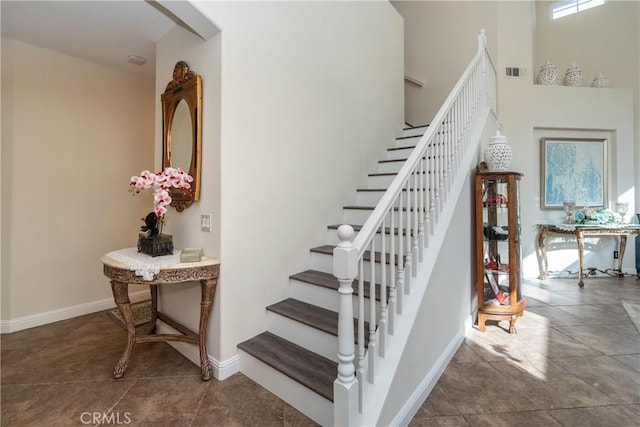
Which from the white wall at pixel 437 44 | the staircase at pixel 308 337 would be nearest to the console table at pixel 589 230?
the white wall at pixel 437 44

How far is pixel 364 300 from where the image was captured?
1.97m

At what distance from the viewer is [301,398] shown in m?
1.75

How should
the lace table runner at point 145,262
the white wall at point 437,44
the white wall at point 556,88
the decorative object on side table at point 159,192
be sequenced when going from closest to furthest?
1. the lace table runner at point 145,262
2. the decorative object on side table at point 159,192
3. the white wall at point 556,88
4. the white wall at point 437,44

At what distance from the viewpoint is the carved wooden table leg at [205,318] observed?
2.00 meters

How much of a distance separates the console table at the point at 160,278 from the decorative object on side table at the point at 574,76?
6.13 meters

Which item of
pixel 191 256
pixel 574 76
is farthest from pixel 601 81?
pixel 191 256

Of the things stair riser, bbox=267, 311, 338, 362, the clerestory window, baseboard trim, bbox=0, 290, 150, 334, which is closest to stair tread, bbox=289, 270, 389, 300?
stair riser, bbox=267, 311, 338, 362

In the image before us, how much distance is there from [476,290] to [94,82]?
4727 mm

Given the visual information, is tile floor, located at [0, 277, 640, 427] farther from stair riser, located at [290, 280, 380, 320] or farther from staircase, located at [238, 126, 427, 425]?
stair riser, located at [290, 280, 380, 320]

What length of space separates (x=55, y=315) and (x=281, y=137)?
9.89ft

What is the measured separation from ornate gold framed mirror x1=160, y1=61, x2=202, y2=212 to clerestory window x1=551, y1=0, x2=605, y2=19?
21.8ft

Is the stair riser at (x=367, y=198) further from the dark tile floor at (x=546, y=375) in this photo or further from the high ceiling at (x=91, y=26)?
the high ceiling at (x=91, y=26)

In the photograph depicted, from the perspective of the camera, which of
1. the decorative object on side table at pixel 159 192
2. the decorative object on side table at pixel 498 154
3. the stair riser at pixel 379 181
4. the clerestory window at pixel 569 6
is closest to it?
the decorative object on side table at pixel 159 192
